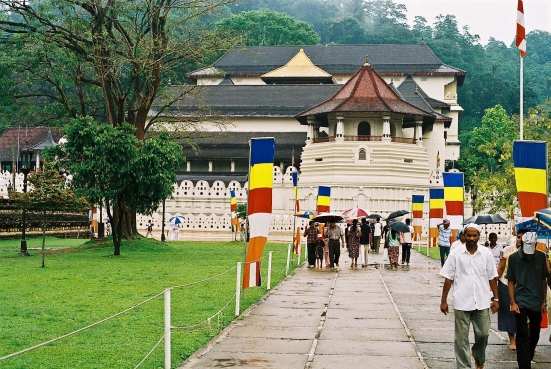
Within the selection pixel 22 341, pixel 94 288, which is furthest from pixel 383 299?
pixel 22 341

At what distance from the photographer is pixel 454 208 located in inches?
818

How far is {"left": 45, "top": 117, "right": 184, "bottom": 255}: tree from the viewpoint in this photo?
24.5 meters

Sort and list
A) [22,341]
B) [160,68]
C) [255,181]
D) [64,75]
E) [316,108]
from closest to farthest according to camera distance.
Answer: [22,341]
[255,181]
[160,68]
[64,75]
[316,108]

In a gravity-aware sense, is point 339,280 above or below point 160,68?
below

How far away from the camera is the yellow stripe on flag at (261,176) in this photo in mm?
13719

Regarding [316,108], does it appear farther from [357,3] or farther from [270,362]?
[357,3]

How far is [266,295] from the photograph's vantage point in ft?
49.8

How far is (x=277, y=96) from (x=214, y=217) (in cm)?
1821

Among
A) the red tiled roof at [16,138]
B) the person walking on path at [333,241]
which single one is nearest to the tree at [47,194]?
the person walking on path at [333,241]

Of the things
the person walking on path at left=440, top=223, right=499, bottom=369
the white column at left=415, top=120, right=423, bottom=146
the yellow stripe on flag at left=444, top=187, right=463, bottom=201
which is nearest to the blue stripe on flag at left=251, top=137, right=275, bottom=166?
the person walking on path at left=440, top=223, right=499, bottom=369

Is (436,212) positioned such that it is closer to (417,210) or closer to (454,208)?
(417,210)

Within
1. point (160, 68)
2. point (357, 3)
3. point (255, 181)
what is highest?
point (357, 3)

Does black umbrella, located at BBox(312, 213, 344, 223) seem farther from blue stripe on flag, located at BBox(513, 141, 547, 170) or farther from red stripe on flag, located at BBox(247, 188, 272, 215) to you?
blue stripe on flag, located at BBox(513, 141, 547, 170)

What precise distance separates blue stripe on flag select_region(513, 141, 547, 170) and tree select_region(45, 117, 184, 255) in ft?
50.0
